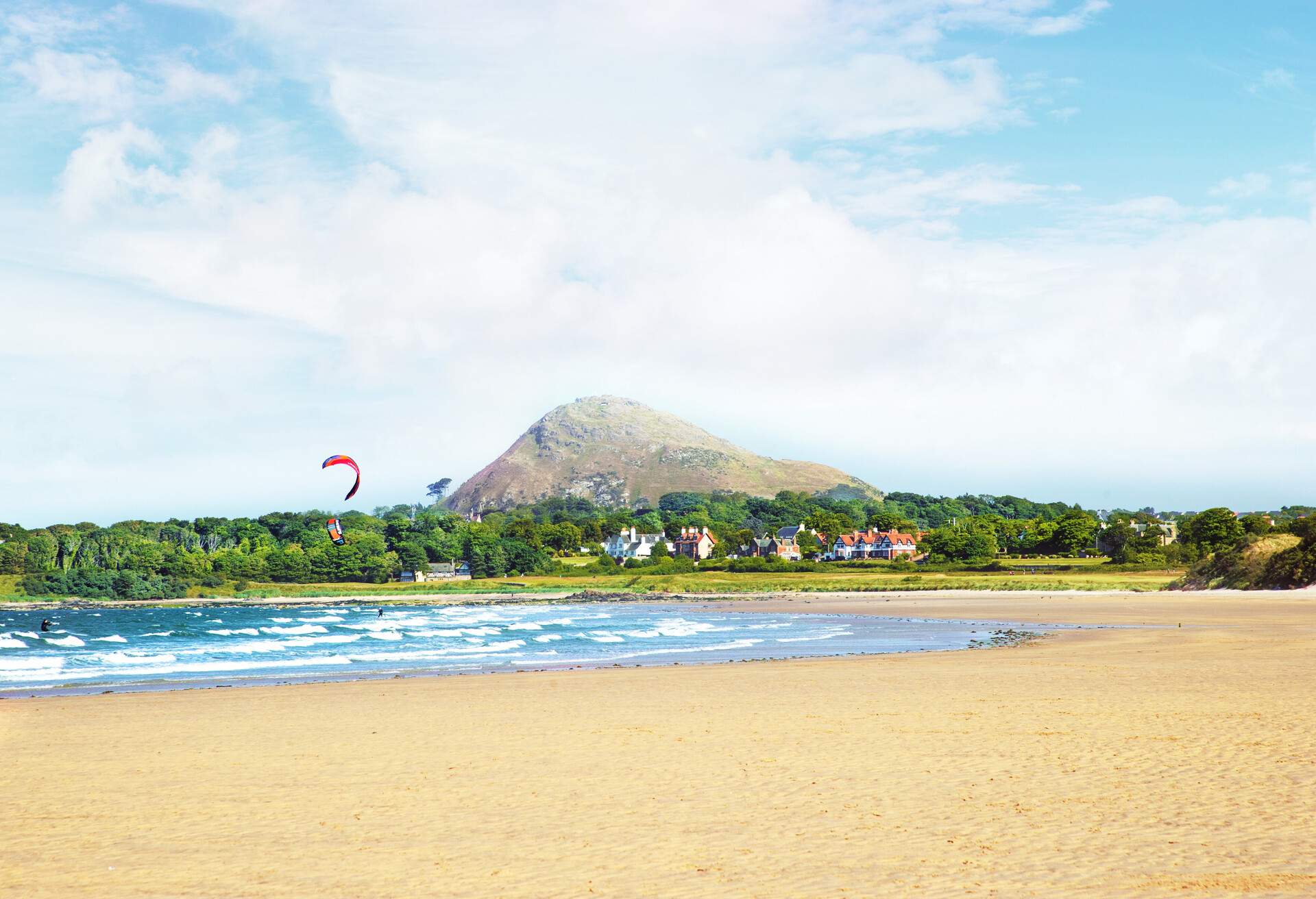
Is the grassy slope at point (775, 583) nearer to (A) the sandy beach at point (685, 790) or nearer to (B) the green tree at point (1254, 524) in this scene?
(B) the green tree at point (1254, 524)

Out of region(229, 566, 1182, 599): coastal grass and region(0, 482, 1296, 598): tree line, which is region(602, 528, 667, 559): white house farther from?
region(229, 566, 1182, 599): coastal grass

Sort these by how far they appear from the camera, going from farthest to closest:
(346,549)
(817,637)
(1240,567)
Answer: (346,549) < (1240,567) < (817,637)

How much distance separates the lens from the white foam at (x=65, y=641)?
48094 mm

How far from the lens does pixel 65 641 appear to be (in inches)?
1975

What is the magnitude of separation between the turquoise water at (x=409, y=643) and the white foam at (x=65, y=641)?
0.35 feet

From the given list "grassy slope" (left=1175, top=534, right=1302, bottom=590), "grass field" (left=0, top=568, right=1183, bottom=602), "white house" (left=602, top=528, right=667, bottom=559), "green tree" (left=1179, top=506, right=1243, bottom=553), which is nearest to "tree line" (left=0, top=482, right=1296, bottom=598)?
"green tree" (left=1179, top=506, right=1243, bottom=553)

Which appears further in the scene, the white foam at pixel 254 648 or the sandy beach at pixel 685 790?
the white foam at pixel 254 648

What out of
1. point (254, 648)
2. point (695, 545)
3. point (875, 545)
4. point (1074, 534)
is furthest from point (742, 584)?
point (254, 648)

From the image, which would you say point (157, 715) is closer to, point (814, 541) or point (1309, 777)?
point (1309, 777)

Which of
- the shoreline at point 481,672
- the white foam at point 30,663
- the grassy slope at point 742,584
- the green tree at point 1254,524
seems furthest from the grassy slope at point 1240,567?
the white foam at point 30,663

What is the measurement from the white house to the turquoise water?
346ft

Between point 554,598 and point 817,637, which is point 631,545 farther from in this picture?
point 817,637

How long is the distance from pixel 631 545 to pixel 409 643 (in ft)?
463

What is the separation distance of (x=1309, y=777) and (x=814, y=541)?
516ft
